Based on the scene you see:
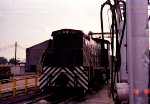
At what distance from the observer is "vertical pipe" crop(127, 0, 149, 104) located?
3930 millimetres

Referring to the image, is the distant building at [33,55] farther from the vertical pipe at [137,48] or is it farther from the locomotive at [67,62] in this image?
the vertical pipe at [137,48]

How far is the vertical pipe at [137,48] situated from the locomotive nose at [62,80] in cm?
1122

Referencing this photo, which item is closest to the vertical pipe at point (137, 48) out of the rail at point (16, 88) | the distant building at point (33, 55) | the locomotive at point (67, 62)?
the locomotive at point (67, 62)

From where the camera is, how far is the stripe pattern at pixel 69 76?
1498cm

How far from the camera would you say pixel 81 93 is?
15.8m

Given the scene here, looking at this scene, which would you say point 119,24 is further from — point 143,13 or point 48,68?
point 48,68

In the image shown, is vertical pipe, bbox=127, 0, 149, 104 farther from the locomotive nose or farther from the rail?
the rail

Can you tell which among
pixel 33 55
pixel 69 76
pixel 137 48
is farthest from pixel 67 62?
pixel 33 55

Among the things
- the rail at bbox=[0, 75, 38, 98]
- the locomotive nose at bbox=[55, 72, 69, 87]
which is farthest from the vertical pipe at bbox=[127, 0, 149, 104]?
the rail at bbox=[0, 75, 38, 98]

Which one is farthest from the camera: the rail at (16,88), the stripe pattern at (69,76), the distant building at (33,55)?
the distant building at (33,55)

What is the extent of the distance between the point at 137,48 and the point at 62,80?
37.5ft

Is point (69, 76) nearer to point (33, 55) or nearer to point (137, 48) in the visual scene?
point (137, 48)

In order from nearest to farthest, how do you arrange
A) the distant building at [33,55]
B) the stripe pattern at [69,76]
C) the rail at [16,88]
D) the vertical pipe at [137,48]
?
1. the vertical pipe at [137,48]
2. the rail at [16,88]
3. the stripe pattern at [69,76]
4. the distant building at [33,55]

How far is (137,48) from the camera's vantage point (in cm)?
395
